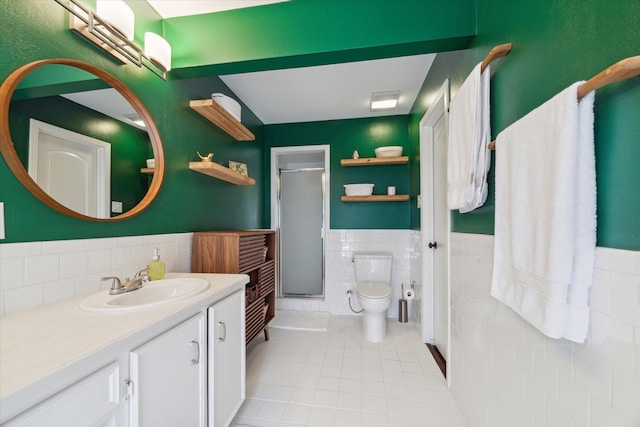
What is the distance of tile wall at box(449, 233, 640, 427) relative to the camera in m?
0.55

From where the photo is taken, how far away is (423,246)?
230 cm

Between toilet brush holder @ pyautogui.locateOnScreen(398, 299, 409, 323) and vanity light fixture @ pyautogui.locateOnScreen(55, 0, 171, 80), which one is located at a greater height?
vanity light fixture @ pyautogui.locateOnScreen(55, 0, 171, 80)

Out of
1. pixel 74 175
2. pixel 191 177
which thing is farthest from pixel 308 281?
pixel 74 175

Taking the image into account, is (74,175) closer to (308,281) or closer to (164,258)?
(164,258)

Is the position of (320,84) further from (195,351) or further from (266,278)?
(195,351)

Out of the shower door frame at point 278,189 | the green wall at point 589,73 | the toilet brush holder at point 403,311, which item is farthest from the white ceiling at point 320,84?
the toilet brush holder at point 403,311

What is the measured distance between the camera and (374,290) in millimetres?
2410

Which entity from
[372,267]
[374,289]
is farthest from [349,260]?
[374,289]

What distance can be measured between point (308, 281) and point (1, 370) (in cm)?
307

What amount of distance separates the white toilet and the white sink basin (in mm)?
1565

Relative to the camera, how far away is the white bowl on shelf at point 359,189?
282cm

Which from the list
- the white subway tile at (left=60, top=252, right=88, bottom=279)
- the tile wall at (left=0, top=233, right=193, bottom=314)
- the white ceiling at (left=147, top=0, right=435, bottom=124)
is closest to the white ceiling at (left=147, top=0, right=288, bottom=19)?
the white ceiling at (left=147, top=0, right=435, bottom=124)

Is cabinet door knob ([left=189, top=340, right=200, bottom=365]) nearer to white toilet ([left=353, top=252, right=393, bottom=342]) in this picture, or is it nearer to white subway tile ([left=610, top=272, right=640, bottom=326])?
Result: white subway tile ([left=610, top=272, right=640, bottom=326])

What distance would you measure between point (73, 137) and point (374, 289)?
237cm
